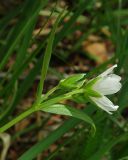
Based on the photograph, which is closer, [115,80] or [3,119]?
[115,80]

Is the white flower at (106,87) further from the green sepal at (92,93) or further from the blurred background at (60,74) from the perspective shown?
the blurred background at (60,74)

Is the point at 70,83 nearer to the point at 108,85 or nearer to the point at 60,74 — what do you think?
the point at 108,85

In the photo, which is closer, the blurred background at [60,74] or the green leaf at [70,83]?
the green leaf at [70,83]

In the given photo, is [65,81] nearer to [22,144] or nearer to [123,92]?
[123,92]

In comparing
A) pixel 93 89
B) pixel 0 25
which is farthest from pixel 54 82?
pixel 93 89

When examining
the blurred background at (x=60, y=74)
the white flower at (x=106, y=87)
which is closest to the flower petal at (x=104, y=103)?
the white flower at (x=106, y=87)

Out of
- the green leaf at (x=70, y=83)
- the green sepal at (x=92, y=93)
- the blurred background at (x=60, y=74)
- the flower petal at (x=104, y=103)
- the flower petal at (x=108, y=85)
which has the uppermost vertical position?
the green leaf at (x=70, y=83)

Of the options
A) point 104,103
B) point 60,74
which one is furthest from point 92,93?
point 60,74

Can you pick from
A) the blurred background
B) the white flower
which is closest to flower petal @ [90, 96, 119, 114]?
the white flower

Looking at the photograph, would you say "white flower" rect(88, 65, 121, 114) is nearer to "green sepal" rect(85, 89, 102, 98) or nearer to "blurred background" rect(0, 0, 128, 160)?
"green sepal" rect(85, 89, 102, 98)
